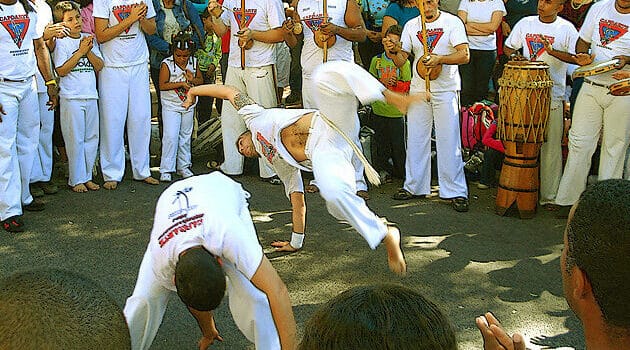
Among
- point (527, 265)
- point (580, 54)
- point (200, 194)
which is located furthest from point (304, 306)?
point (580, 54)

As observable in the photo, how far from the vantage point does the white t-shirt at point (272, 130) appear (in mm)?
5012

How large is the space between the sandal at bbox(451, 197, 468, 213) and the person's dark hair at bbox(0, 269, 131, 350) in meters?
5.33

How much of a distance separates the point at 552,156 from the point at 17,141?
4.37 m

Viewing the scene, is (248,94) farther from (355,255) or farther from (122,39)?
(355,255)

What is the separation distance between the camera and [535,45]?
21.7 ft

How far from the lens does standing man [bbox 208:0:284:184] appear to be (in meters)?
7.25

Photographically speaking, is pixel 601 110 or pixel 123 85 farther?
pixel 123 85

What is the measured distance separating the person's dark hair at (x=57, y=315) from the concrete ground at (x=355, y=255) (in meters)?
2.83

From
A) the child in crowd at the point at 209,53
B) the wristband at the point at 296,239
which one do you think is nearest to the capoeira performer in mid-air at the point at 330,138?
the wristband at the point at 296,239

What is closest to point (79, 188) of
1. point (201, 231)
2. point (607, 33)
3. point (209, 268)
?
point (201, 231)

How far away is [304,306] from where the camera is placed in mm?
4738

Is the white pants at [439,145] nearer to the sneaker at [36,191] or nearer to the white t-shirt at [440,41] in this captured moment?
the white t-shirt at [440,41]

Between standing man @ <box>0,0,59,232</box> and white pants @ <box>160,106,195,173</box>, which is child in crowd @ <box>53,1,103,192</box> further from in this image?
white pants @ <box>160,106,195,173</box>

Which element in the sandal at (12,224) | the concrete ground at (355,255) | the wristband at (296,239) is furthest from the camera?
the sandal at (12,224)
